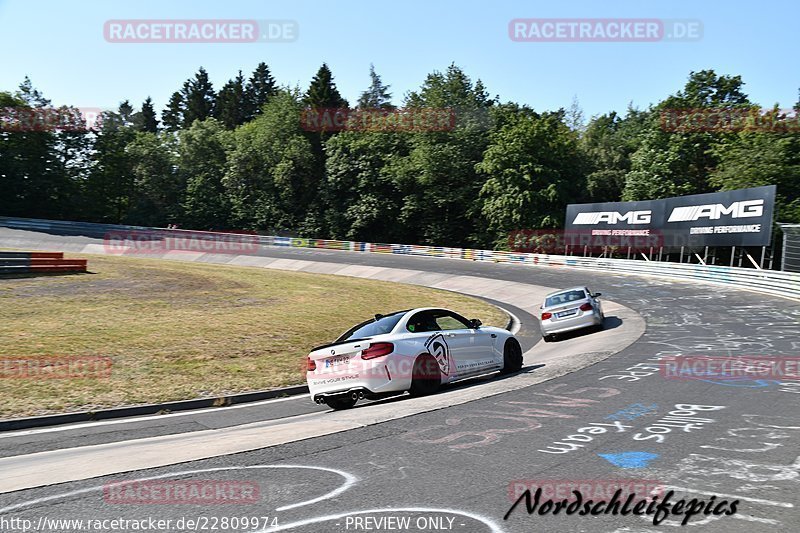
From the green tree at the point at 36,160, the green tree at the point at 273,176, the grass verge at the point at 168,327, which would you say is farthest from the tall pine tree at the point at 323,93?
the grass verge at the point at 168,327

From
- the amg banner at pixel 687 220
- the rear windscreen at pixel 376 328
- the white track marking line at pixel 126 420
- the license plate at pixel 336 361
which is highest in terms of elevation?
the amg banner at pixel 687 220

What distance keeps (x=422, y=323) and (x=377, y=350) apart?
1.33m

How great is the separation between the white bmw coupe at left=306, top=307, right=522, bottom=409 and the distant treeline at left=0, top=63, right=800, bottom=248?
4675 cm

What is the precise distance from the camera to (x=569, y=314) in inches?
798

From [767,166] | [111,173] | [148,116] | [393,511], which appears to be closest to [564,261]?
[767,166]

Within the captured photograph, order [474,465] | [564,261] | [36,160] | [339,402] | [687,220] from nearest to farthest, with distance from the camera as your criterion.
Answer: [474,465] < [339,402] < [687,220] < [564,261] < [36,160]

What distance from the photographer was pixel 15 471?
7078 mm

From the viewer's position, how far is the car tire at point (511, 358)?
42.9ft

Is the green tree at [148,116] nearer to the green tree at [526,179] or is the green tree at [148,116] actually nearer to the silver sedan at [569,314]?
the green tree at [526,179]

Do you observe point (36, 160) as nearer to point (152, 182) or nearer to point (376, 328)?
point (152, 182)

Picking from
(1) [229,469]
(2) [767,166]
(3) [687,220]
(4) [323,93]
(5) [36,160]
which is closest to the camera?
(1) [229,469]

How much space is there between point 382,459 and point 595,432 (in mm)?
2483

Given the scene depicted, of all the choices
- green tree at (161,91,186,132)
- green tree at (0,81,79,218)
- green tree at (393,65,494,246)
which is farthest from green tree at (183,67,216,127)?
green tree at (393,65,494,246)

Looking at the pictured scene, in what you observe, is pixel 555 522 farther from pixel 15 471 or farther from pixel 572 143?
pixel 572 143
